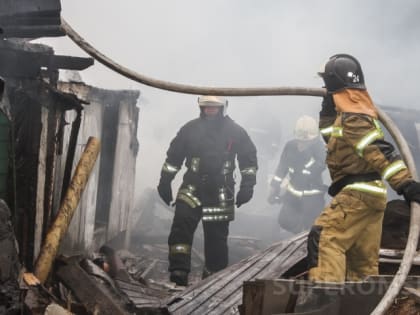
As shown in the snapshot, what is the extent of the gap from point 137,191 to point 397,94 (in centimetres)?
1231

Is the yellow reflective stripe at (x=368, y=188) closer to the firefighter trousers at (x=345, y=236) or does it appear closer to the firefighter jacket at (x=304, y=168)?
the firefighter trousers at (x=345, y=236)

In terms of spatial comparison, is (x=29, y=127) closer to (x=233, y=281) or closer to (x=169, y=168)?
(x=233, y=281)

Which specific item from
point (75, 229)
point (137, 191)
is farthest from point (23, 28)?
point (137, 191)

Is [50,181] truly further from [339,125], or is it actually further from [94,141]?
[339,125]

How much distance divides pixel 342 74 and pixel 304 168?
20.9ft

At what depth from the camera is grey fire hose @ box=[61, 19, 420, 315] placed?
3.29 m

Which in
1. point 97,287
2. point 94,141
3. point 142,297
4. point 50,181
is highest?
point 94,141

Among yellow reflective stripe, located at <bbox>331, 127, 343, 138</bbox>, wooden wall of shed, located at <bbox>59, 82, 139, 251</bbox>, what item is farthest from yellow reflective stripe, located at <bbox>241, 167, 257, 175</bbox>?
yellow reflective stripe, located at <bbox>331, 127, 343, 138</bbox>

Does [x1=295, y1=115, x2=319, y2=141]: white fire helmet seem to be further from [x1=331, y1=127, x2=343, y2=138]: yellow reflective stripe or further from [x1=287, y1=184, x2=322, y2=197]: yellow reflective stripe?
[x1=331, y1=127, x2=343, y2=138]: yellow reflective stripe

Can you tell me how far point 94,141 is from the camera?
496 cm

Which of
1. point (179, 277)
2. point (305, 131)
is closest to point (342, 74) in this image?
point (179, 277)

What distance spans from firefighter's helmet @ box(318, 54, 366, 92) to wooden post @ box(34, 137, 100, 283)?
78.7 inches

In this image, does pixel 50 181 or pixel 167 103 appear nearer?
pixel 50 181

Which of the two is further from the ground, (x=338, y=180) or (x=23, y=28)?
(x=23, y=28)
